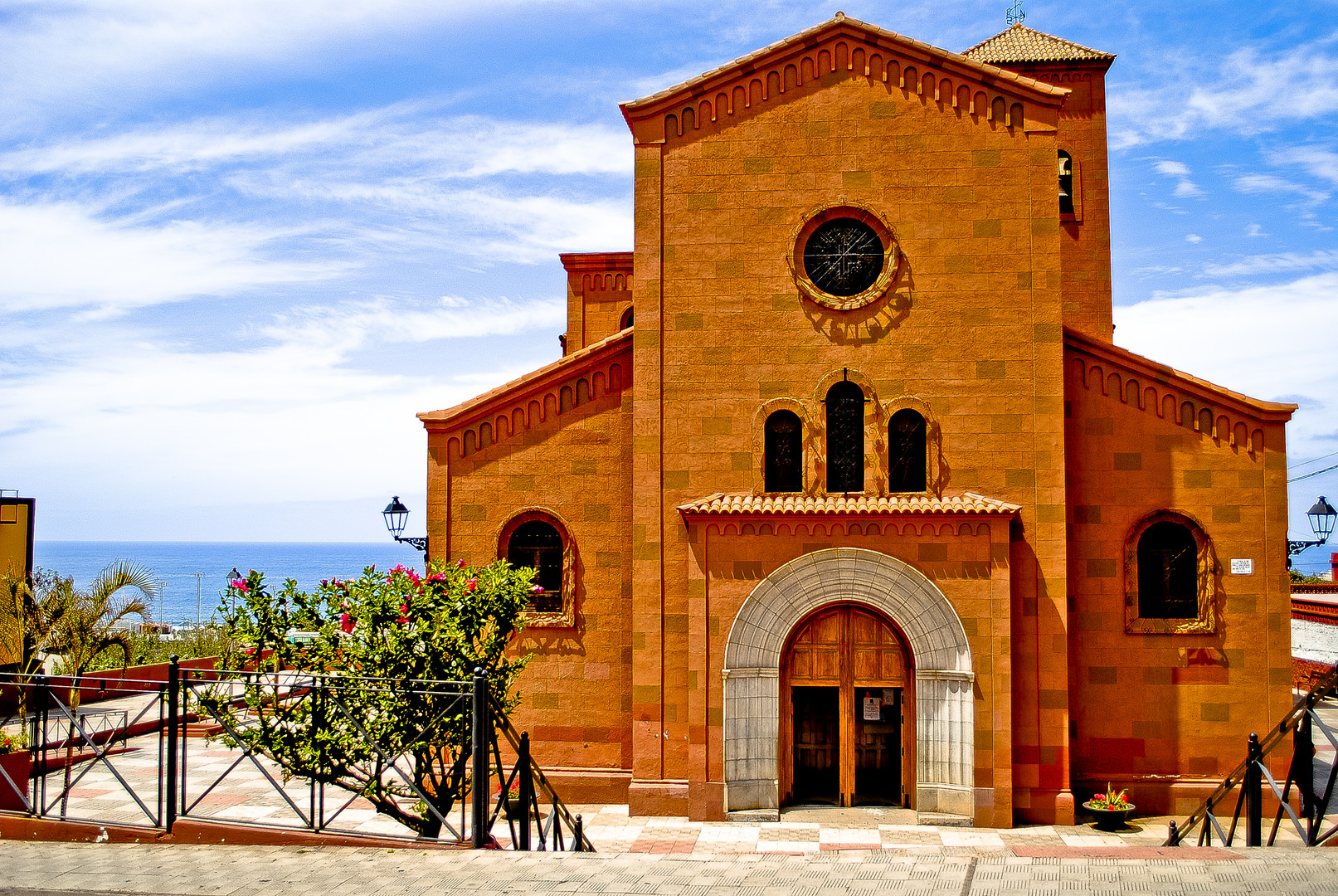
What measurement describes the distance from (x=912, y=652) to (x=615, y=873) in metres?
7.26

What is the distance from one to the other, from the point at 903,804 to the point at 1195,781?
491 cm

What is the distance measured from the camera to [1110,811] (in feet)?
52.4

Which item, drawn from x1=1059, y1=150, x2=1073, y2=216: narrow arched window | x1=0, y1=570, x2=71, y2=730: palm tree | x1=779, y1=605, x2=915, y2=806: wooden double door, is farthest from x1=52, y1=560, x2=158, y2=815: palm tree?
x1=1059, y1=150, x2=1073, y2=216: narrow arched window

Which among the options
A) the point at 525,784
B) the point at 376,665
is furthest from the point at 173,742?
the point at 525,784

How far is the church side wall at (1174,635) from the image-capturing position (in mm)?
16969

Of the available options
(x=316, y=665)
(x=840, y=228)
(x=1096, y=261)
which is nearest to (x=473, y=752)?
(x=316, y=665)

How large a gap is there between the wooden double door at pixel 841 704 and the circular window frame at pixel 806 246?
5099mm

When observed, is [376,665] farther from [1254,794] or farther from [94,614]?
[94,614]

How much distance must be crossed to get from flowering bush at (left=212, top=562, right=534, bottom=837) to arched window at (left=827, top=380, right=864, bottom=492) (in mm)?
6260

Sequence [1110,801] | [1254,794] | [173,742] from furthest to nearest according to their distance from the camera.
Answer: [1110,801], [1254,794], [173,742]

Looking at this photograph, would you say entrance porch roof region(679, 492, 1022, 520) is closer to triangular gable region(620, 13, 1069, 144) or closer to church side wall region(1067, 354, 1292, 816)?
church side wall region(1067, 354, 1292, 816)

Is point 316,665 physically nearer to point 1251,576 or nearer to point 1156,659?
point 1156,659

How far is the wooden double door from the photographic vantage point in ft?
55.0

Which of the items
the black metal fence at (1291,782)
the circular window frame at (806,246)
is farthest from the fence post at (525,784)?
the circular window frame at (806,246)
